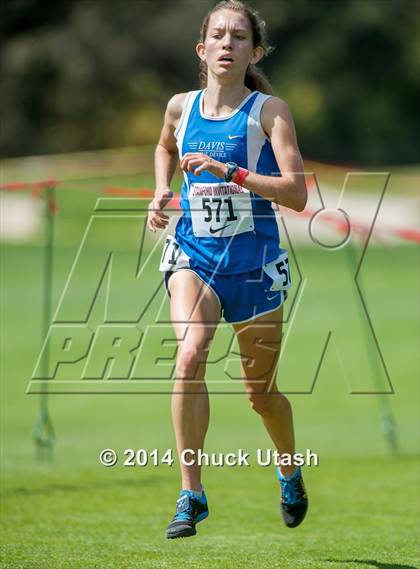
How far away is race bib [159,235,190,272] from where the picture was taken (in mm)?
6105

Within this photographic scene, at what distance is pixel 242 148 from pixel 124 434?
7641mm

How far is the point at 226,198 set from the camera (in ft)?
19.8

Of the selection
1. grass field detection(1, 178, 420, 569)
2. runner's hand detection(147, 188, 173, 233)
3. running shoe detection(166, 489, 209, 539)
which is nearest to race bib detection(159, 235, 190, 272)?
runner's hand detection(147, 188, 173, 233)

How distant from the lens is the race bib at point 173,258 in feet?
20.0

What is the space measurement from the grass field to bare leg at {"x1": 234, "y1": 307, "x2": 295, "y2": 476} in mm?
692

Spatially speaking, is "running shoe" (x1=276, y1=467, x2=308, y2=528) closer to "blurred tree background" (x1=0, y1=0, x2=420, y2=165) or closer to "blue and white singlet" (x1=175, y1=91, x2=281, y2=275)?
"blue and white singlet" (x1=175, y1=91, x2=281, y2=275)

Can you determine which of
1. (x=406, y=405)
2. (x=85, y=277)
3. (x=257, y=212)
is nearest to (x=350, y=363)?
(x=406, y=405)

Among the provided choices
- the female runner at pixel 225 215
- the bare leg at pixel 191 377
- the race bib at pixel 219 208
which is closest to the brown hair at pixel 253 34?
the female runner at pixel 225 215

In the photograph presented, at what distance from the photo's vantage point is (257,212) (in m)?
6.12

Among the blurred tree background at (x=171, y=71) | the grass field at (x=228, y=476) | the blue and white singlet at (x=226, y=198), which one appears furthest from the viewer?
the blurred tree background at (x=171, y=71)

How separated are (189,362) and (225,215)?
0.76 metres

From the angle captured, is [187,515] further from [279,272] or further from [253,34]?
[253,34]

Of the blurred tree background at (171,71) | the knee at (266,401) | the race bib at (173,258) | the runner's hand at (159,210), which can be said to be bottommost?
the knee at (266,401)

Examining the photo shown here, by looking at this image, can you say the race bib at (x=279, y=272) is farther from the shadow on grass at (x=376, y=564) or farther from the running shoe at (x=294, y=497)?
the shadow on grass at (x=376, y=564)
